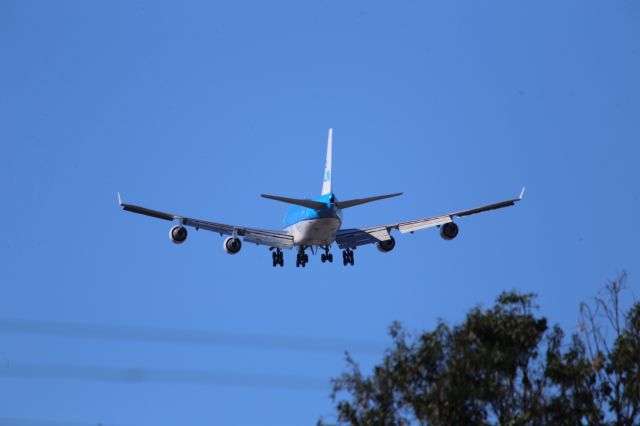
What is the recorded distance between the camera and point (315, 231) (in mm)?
90125

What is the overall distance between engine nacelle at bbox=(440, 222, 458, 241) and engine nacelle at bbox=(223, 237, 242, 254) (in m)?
15.2

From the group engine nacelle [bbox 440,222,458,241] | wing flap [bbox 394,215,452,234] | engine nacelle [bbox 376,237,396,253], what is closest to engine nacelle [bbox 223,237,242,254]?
engine nacelle [bbox 376,237,396,253]

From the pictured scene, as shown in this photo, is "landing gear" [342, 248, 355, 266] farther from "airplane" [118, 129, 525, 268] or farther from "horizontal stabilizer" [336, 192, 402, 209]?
"horizontal stabilizer" [336, 192, 402, 209]

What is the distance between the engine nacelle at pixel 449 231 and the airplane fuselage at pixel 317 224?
8176 mm

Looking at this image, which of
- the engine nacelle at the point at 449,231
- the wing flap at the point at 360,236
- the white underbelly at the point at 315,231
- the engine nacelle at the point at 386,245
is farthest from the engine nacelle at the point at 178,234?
the engine nacelle at the point at 449,231

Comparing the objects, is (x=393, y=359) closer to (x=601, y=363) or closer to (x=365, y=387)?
(x=365, y=387)

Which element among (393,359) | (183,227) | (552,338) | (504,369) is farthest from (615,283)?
(183,227)

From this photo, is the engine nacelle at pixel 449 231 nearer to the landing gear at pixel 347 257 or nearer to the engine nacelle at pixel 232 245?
the landing gear at pixel 347 257

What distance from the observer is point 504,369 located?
54156 millimetres

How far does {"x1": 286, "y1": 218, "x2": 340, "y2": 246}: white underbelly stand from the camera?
292 ft

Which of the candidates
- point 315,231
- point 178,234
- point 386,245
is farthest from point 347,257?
point 178,234

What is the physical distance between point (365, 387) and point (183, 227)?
4133 cm

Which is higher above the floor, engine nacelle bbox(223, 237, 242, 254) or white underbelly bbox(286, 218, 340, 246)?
engine nacelle bbox(223, 237, 242, 254)

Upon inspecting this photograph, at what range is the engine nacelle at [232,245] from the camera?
93.9 metres
